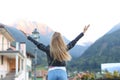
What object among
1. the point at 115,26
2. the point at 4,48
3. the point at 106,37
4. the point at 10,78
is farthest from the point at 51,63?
the point at 115,26

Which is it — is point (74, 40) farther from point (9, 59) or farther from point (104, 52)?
point (104, 52)

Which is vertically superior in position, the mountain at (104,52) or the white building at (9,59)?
the mountain at (104,52)

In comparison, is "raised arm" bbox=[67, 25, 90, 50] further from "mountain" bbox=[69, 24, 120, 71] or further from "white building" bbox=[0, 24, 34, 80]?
"mountain" bbox=[69, 24, 120, 71]

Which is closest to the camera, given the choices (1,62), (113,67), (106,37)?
(113,67)

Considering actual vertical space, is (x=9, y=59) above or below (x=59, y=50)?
above

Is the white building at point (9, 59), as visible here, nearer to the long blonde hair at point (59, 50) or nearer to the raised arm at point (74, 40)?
the raised arm at point (74, 40)

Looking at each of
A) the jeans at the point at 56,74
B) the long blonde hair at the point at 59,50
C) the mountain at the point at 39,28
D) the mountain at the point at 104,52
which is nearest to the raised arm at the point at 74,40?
the long blonde hair at the point at 59,50

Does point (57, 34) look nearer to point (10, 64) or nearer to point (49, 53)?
point (49, 53)

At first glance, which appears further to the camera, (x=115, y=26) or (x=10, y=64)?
(x=115, y=26)

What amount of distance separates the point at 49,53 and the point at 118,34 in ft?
312

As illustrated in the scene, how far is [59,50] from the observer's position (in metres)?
8.21

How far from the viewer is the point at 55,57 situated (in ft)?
27.0

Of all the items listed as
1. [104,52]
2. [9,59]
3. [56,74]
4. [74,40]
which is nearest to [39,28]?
[74,40]

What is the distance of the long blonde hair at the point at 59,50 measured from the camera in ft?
26.9
